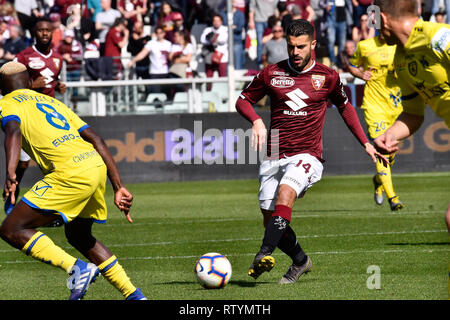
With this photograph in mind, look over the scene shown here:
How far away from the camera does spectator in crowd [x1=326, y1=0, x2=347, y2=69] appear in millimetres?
23203

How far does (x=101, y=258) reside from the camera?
24.4ft

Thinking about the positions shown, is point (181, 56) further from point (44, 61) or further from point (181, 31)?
point (44, 61)

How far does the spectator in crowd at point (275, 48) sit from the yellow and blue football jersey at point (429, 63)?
1547 centimetres

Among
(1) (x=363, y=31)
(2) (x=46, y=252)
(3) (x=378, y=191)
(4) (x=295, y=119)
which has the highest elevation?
(4) (x=295, y=119)

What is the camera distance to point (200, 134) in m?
21.0

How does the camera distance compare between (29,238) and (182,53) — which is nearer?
(29,238)

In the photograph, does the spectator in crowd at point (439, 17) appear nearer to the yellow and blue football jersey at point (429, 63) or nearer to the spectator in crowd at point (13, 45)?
the spectator in crowd at point (13, 45)

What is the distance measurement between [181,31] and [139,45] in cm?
107

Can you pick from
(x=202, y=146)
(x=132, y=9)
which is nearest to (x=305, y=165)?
(x=202, y=146)

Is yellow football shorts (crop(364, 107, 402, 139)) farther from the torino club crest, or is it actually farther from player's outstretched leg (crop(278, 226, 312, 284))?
player's outstretched leg (crop(278, 226, 312, 284))

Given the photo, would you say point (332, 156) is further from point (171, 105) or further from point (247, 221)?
point (247, 221)

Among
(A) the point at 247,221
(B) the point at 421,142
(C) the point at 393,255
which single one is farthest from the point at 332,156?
(C) the point at 393,255

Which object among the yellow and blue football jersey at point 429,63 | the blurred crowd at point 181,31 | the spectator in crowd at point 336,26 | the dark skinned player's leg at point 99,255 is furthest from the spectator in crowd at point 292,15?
the yellow and blue football jersey at point 429,63

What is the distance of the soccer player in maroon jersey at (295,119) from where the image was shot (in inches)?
347
